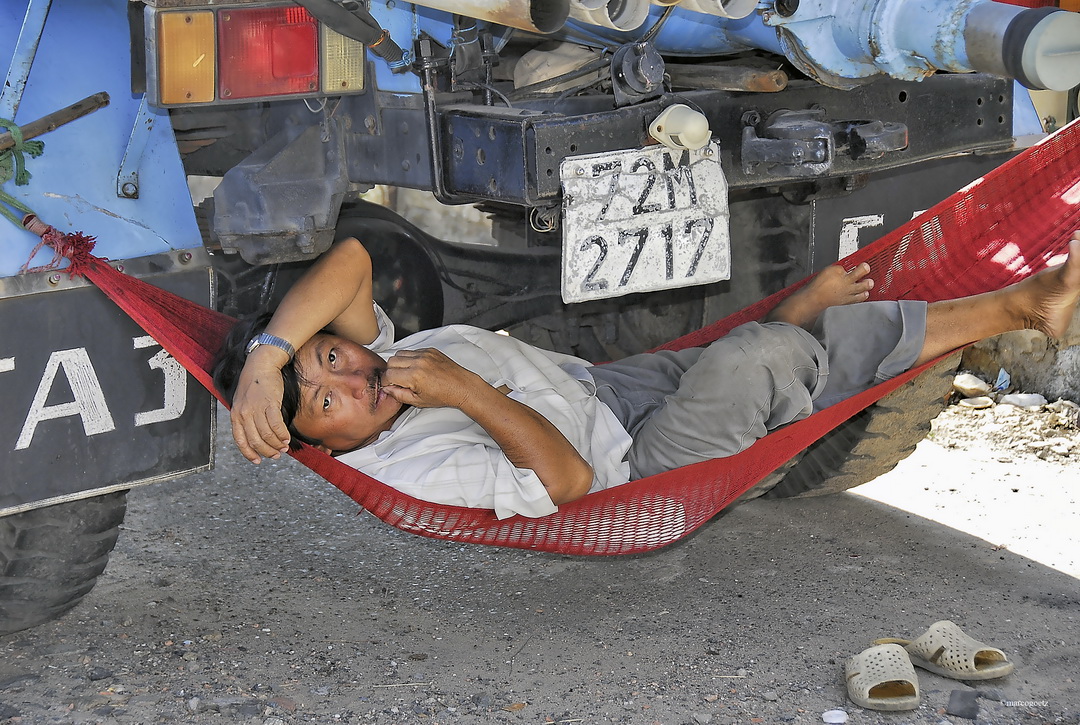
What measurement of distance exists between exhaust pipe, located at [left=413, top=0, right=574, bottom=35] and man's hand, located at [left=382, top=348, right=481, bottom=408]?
722 mm

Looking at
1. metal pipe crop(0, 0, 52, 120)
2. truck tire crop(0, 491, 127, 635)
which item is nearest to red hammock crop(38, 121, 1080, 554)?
truck tire crop(0, 491, 127, 635)

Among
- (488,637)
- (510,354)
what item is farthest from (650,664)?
(510,354)

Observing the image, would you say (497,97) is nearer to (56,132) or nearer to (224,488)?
(56,132)

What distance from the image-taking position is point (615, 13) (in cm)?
191

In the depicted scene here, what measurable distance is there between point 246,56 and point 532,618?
142 centimetres

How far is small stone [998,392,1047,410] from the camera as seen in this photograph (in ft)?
12.9

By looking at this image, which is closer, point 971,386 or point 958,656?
point 958,656

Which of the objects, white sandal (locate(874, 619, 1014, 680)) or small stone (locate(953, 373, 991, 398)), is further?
small stone (locate(953, 373, 991, 398))

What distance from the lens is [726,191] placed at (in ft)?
7.32

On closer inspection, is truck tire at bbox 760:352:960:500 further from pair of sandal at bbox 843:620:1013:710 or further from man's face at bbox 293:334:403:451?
man's face at bbox 293:334:403:451

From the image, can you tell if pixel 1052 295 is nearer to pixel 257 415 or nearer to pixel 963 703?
pixel 963 703

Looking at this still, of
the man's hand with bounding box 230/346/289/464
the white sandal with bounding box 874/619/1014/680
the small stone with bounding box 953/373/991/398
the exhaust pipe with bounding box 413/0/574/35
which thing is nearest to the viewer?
the exhaust pipe with bounding box 413/0/574/35

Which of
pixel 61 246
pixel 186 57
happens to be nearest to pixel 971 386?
pixel 186 57

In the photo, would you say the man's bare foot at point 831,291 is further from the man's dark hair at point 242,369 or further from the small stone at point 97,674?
the small stone at point 97,674
